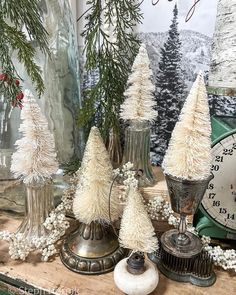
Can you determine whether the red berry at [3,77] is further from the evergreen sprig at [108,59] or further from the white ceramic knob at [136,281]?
the white ceramic knob at [136,281]

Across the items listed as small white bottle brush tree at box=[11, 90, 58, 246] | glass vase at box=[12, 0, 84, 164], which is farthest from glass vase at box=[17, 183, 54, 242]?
glass vase at box=[12, 0, 84, 164]

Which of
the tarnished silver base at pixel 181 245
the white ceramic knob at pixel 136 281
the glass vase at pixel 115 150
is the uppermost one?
the glass vase at pixel 115 150

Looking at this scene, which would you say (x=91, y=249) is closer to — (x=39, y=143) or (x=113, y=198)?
(x=113, y=198)

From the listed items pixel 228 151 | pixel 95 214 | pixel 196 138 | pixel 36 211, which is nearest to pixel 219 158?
pixel 228 151

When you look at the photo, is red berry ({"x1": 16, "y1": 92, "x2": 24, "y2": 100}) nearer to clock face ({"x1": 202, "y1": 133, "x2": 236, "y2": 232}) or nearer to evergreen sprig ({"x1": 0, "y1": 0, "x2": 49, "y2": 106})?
evergreen sprig ({"x1": 0, "y1": 0, "x2": 49, "y2": 106})

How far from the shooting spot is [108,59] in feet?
2.18

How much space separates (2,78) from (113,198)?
305 mm

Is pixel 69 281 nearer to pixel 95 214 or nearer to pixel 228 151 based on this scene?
pixel 95 214

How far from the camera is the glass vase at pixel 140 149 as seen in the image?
687 mm

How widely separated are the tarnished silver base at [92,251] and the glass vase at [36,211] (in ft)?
0.21

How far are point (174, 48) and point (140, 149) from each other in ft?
0.84

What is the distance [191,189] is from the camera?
477mm

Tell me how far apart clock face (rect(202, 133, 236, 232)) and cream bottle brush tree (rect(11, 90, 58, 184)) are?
290 millimetres

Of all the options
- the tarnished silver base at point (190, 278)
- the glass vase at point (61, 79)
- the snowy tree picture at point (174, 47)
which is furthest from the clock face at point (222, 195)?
the glass vase at point (61, 79)
